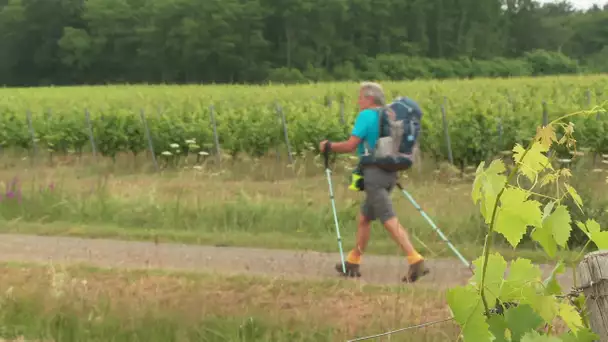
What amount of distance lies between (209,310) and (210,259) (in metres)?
2.50

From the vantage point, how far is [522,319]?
191 centimetres

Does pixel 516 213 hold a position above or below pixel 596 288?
above

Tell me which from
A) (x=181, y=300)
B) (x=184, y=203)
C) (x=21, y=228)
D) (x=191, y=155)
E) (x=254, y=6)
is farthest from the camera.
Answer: (x=254, y=6)

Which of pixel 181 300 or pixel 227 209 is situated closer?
pixel 181 300

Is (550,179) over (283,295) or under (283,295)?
over

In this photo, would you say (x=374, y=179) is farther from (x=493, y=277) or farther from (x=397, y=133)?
(x=493, y=277)

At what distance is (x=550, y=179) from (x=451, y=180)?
10758 millimetres

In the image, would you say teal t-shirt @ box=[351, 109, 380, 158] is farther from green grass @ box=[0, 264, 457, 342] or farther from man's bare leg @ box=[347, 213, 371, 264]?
green grass @ box=[0, 264, 457, 342]

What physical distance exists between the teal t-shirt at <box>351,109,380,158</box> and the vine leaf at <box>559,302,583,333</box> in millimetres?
4324

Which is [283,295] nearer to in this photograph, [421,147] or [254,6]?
[421,147]

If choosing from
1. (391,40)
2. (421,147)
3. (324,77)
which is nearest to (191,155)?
(421,147)

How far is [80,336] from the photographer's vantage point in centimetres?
515

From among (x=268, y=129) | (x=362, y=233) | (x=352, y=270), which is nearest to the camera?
(x=362, y=233)

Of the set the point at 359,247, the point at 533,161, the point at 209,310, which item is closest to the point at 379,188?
the point at 359,247
